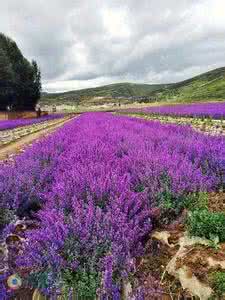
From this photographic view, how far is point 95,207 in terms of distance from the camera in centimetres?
293

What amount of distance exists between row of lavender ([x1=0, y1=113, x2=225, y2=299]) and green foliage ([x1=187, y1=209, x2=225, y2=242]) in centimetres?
32

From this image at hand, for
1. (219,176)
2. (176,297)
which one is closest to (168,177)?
(219,176)

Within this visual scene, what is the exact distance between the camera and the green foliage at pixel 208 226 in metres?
2.46

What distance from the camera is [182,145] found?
17.4 feet

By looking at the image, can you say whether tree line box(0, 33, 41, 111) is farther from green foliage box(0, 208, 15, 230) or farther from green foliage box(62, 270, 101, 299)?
green foliage box(62, 270, 101, 299)

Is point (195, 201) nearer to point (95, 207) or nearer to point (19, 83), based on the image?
point (95, 207)

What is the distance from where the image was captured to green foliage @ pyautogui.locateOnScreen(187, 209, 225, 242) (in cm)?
246

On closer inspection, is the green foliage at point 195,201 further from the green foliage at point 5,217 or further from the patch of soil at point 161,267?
the green foliage at point 5,217

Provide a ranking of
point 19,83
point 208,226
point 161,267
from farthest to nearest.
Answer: point 19,83 < point 208,226 < point 161,267

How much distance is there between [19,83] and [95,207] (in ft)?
153

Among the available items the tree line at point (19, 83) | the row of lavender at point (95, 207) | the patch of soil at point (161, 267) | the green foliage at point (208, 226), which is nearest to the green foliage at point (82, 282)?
the row of lavender at point (95, 207)

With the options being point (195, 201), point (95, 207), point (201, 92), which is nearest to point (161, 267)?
point (95, 207)

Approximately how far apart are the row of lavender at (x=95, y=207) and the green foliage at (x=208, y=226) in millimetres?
325

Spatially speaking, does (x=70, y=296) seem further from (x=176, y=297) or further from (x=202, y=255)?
(x=202, y=255)
